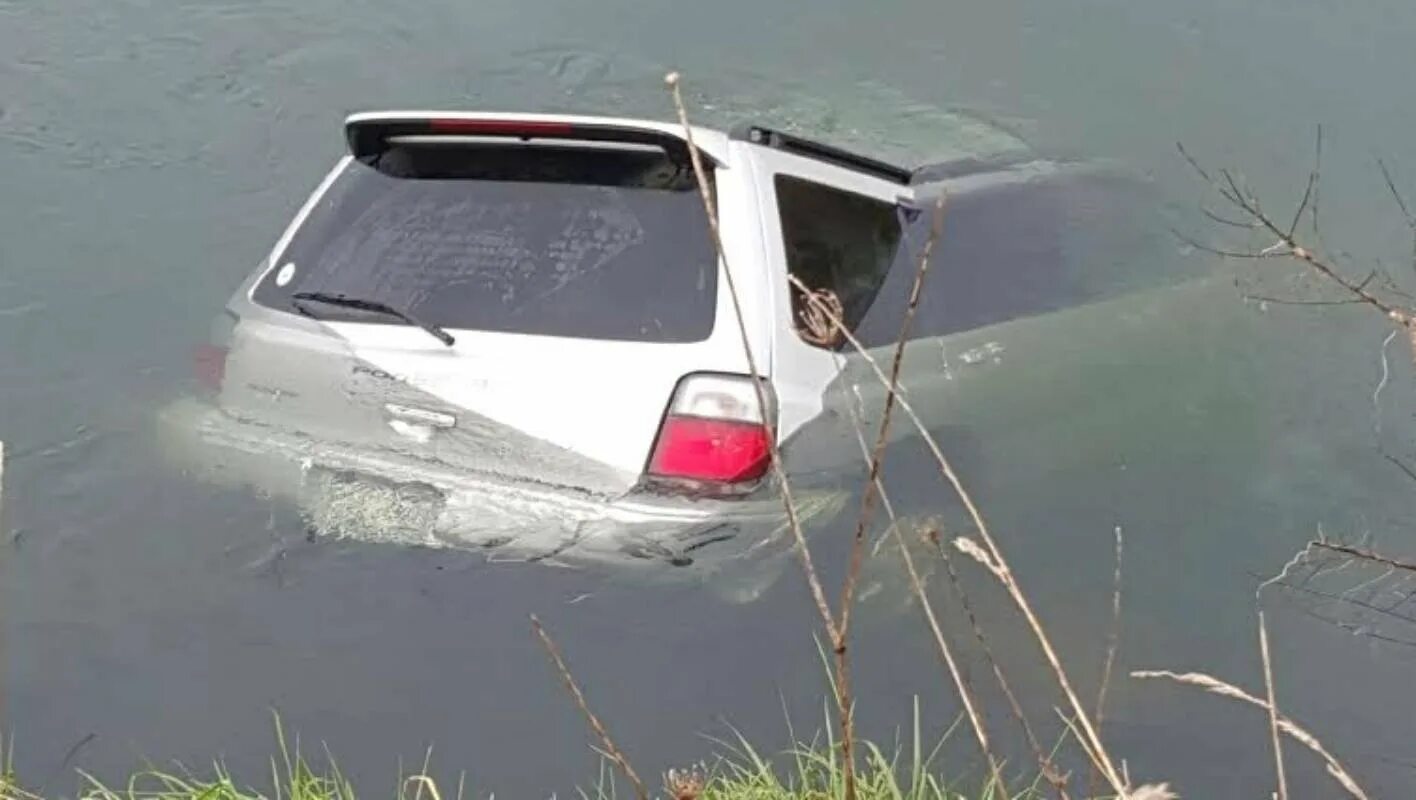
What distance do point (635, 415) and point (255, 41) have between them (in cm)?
574

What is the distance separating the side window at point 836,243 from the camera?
16.7ft

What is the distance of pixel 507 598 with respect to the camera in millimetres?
4996

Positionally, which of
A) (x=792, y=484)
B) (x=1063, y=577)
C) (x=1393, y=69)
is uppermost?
(x=1393, y=69)

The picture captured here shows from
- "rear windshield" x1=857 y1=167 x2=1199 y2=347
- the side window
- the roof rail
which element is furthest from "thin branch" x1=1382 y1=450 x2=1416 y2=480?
the roof rail

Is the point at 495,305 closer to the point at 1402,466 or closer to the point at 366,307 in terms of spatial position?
the point at 366,307

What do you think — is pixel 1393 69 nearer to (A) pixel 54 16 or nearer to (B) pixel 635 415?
(B) pixel 635 415

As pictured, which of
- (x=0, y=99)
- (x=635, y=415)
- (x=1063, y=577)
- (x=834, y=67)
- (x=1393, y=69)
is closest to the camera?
(x=635, y=415)

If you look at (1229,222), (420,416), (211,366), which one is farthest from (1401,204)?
(211,366)

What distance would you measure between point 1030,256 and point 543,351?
2.51 metres

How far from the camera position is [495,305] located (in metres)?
4.75

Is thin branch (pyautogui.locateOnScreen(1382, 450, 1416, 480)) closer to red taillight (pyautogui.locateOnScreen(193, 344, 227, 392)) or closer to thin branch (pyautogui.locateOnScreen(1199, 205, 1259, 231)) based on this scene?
thin branch (pyautogui.locateOnScreen(1199, 205, 1259, 231))

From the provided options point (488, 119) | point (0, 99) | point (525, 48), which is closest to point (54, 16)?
point (0, 99)

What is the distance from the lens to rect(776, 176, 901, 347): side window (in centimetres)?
509

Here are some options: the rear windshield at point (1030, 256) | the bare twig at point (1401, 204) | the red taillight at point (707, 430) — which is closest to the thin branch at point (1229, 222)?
the rear windshield at point (1030, 256)
